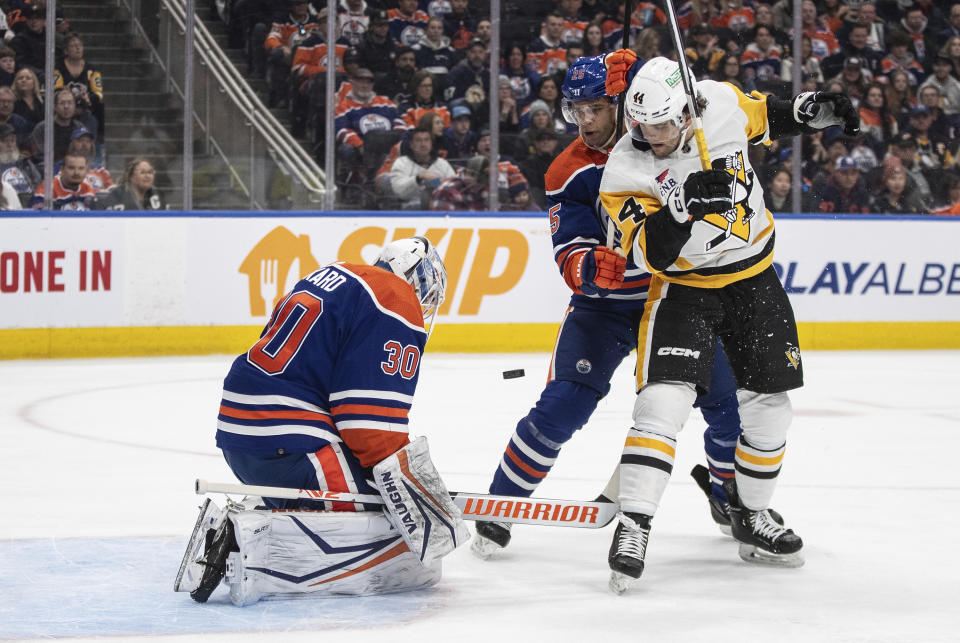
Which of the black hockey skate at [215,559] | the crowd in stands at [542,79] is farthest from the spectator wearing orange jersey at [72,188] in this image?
the black hockey skate at [215,559]

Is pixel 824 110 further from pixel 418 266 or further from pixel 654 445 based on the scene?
pixel 418 266

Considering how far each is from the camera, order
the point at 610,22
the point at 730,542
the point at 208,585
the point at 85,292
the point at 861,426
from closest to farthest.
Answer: the point at 208,585, the point at 730,542, the point at 861,426, the point at 85,292, the point at 610,22

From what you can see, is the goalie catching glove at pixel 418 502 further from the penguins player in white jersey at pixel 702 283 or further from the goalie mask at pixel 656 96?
the goalie mask at pixel 656 96

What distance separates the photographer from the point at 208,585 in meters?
2.61

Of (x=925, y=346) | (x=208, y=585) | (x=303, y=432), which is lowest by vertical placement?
(x=925, y=346)

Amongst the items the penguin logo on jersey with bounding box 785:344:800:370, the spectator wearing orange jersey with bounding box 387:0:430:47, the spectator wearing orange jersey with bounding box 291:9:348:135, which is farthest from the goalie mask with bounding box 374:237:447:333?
the spectator wearing orange jersey with bounding box 387:0:430:47

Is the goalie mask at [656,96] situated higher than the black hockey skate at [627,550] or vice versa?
the goalie mask at [656,96]

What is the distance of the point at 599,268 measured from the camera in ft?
9.85

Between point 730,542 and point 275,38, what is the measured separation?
5.03 metres

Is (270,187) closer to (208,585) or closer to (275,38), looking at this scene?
(275,38)

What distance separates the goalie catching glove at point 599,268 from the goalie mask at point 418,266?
0.35m

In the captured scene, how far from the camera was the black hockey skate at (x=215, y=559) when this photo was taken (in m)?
2.61

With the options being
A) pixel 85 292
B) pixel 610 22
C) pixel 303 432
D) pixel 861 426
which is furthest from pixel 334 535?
pixel 610 22

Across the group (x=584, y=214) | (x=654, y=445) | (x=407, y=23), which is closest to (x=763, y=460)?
(x=654, y=445)
